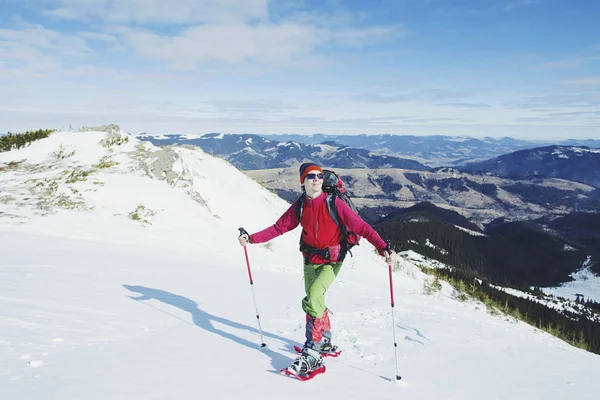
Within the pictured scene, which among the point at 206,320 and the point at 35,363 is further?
the point at 206,320

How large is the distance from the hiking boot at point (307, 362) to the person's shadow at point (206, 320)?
424 millimetres

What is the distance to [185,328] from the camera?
7301 mm

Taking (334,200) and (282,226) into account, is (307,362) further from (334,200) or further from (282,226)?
(334,200)

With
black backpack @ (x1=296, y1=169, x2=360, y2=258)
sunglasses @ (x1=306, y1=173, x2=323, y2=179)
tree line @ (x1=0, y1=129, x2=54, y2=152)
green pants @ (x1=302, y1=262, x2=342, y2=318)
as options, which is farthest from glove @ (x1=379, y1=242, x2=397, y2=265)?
tree line @ (x1=0, y1=129, x2=54, y2=152)

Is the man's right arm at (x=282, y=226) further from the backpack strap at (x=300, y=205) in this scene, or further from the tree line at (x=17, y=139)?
the tree line at (x=17, y=139)

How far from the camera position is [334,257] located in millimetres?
6391

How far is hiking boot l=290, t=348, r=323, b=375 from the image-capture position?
5700mm

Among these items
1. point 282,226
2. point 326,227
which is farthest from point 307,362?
point 282,226

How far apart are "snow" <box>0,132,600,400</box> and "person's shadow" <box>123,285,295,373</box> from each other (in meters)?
0.04

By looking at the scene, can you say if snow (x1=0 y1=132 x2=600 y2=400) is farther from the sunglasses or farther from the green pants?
the sunglasses

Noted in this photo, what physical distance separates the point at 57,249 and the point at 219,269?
5168 mm

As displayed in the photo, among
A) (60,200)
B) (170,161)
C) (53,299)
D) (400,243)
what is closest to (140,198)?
(60,200)

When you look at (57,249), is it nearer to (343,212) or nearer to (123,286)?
(123,286)

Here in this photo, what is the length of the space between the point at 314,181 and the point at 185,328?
3991 mm
